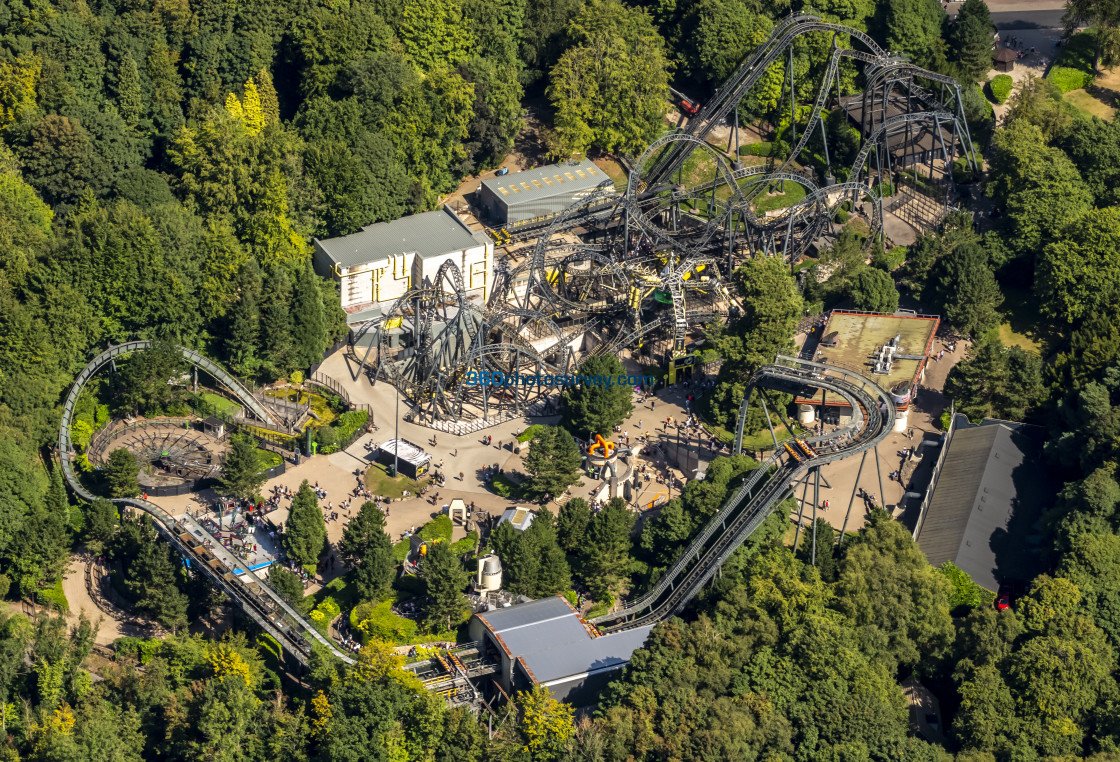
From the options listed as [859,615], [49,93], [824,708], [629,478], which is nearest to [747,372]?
[629,478]

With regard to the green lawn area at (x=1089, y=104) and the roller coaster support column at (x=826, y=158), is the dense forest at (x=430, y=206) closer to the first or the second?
the roller coaster support column at (x=826, y=158)

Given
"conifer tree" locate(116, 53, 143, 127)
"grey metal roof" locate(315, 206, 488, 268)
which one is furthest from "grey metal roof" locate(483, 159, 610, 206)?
"conifer tree" locate(116, 53, 143, 127)

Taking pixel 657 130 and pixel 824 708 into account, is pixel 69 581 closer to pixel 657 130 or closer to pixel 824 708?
pixel 824 708

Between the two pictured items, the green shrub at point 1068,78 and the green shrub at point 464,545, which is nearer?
the green shrub at point 464,545

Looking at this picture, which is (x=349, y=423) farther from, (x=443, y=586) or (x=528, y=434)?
(x=443, y=586)

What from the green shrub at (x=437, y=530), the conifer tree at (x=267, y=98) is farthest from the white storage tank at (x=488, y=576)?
the conifer tree at (x=267, y=98)
